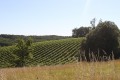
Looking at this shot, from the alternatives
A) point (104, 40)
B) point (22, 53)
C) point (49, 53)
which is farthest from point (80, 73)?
point (49, 53)

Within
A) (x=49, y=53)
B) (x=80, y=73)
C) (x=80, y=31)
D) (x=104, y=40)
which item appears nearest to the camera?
(x=80, y=73)

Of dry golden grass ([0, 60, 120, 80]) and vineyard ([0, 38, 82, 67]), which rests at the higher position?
dry golden grass ([0, 60, 120, 80])

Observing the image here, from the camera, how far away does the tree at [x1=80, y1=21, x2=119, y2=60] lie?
2900 centimetres

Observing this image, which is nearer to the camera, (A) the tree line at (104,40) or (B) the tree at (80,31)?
(A) the tree line at (104,40)

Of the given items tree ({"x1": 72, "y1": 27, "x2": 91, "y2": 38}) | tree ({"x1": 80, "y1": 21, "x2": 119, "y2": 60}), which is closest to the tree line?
tree ({"x1": 80, "y1": 21, "x2": 119, "y2": 60})

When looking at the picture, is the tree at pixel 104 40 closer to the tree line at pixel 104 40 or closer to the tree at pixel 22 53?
the tree line at pixel 104 40

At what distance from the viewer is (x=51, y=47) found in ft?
193

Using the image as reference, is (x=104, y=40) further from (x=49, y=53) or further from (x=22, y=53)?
(x=49, y=53)

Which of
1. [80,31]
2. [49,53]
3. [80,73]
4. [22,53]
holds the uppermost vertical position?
[80,31]

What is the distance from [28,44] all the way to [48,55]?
25.5ft

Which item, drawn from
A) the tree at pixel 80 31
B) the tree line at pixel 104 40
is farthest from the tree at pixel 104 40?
the tree at pixel 80 31

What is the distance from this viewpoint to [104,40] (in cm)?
2939

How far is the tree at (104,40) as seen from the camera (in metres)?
29.0

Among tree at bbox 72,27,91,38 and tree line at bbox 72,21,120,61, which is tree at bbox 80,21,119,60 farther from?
tree at bbox 72,27,91,38
